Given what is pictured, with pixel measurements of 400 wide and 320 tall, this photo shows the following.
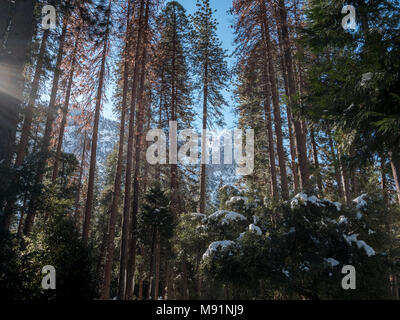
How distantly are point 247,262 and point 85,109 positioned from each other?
11.2 m

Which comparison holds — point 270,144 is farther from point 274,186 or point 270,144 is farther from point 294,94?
point 294,94

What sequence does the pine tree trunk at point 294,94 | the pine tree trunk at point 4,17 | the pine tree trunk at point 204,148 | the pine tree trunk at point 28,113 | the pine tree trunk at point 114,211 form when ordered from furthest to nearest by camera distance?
the pine tree trunk at point 204,148 → the pine tree trunk at point 114,211 → the pine tree trunk at point 28,113 → the pine tree trunk at point 294,94 → the pine tree trunk at point 4,17

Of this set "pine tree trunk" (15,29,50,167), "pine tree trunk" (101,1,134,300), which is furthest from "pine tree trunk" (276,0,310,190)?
"pine tree trunk" (15,29,50,167)

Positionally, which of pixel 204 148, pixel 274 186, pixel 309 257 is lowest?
pixel 309 257

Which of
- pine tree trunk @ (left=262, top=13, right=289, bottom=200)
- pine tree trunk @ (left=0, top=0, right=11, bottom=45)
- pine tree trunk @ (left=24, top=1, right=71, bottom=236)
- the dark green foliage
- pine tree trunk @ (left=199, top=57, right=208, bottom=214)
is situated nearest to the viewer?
pine tree trunk @ (left=24, top=1, right=71, bottom=236)

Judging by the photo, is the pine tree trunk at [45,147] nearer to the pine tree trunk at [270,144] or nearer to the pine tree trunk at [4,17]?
the pine tree trunk at [4,17]

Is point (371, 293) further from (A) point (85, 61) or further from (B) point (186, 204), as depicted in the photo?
(A) point (85, 61)

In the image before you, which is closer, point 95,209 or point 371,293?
point 371,293

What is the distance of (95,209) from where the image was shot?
26609 millimetres

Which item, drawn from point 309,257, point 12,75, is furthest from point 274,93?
point 12,75

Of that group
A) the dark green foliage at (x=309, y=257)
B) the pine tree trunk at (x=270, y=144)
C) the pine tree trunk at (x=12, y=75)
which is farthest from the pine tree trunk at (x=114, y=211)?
the pine tree trunk at (x=270, y=144)

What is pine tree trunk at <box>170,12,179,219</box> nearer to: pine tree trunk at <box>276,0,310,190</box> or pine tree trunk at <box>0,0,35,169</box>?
pine tree trunk at <box>276,0,310,190</box>

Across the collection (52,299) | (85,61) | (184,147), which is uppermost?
(85,61)

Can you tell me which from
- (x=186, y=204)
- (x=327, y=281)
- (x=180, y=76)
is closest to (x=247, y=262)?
(x=327, y=281)
